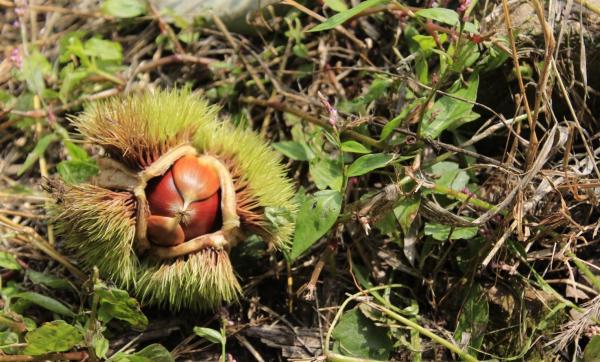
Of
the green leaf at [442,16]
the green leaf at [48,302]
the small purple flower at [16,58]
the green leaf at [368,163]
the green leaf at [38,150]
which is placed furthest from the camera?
the small purple flower at [16,58]

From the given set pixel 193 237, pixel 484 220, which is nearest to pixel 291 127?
pixel 193 237

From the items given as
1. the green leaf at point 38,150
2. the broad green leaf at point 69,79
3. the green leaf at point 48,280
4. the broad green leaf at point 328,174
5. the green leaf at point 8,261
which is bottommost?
the green leaf at point 48,280

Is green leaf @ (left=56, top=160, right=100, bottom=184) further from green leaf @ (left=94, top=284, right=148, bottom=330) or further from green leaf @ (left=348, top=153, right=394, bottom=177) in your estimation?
green leaf @ (left=348, top=153, right=394, bottom=177)

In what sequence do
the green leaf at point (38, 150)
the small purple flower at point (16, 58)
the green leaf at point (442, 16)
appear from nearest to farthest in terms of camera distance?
Answer: the green leaf at point (442, 16), the green leaf at point (38, 150), the small purple flower at point (16, 58)

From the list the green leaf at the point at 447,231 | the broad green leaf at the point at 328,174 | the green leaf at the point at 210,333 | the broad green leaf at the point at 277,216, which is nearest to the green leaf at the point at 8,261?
the green leaf at the point at 210,333

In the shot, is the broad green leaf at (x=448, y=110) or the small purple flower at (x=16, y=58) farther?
the small purple flower at (x=16, y=58)

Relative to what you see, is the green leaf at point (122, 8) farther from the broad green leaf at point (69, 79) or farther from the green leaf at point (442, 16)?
the green leaf at point (442, 16)

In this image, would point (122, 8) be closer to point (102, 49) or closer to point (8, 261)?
point (102, 49)
